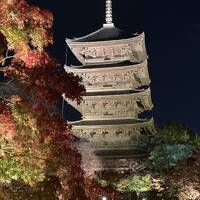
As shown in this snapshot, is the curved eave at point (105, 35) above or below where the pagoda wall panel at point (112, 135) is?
above

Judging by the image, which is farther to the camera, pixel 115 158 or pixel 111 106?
pixel 111 106

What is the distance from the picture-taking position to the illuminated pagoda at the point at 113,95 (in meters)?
36.4

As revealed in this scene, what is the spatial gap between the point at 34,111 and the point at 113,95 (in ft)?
94.8

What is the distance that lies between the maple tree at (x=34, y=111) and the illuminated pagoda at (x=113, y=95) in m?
26.7

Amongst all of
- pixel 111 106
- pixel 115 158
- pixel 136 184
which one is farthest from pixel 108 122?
pixel 136 184

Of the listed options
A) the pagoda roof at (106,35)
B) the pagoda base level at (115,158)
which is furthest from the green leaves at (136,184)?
the pagoda roof at (106,35)

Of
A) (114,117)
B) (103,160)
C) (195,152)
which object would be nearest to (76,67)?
(114,117)

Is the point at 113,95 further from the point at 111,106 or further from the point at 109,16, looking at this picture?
the point at 109,16

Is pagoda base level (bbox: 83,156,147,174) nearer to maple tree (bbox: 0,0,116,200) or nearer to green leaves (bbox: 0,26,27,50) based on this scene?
maple tree (bbox: 0,0,116,200)

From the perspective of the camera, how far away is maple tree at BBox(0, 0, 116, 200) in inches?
302

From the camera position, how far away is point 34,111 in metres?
7.86

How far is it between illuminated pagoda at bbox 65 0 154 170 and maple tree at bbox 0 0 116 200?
26689 mm

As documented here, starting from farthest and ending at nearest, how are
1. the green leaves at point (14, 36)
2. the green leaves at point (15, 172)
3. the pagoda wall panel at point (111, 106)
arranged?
the pagoda wall panel at point (111, 106), the green leaves at point (14, 36), the green leaves at point (15, 172)

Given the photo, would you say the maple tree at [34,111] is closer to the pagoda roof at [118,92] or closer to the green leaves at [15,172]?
the green leaves at [15,172]
